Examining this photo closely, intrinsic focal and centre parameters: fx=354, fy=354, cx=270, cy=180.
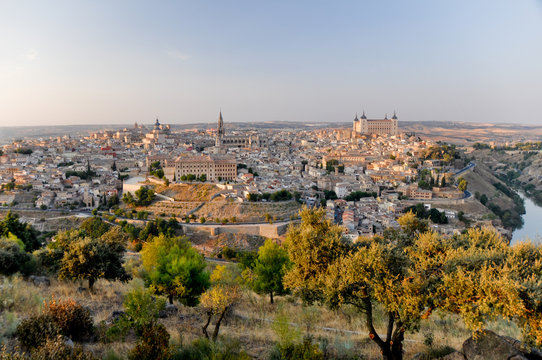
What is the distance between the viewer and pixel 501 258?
16.3 ft

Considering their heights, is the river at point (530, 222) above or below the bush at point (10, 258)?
below

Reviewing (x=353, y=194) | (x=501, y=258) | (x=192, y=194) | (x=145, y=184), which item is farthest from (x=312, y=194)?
(x=501, y=258)

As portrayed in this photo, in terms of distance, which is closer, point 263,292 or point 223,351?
point 223,351

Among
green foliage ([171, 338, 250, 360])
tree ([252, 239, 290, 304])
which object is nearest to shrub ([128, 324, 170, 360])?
green foliage ([171, 338, 250, 360])

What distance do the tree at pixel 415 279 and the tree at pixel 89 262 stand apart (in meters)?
4.84

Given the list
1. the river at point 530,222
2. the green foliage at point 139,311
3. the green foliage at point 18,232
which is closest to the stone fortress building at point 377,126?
the river at point 530,222

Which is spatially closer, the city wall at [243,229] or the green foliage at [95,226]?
the green foliage at [95,226]

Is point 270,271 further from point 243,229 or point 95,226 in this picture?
point 95,226

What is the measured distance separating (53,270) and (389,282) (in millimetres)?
8325

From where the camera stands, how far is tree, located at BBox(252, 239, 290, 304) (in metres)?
10.6

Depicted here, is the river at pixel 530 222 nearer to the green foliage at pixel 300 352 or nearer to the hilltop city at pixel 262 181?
the hilltop city at pixel 262 181

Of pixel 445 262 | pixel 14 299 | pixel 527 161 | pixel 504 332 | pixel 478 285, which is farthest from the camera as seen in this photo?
pixel 527 161

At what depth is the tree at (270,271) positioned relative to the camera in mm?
10570

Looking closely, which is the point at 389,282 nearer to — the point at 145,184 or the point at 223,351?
the point at 223,351
